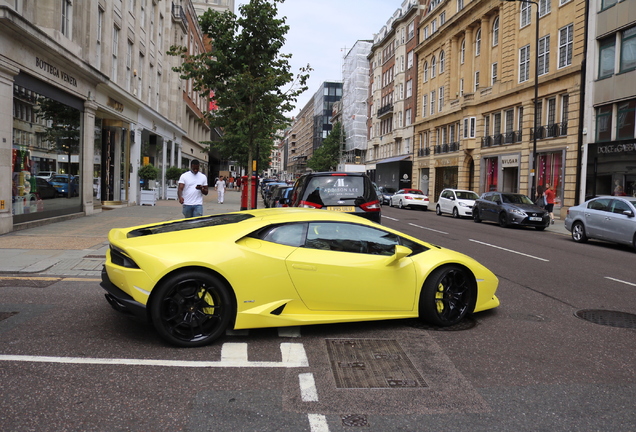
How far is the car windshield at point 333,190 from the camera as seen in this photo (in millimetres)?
10469

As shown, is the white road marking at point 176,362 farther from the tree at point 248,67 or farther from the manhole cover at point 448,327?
the tree at point 248,67

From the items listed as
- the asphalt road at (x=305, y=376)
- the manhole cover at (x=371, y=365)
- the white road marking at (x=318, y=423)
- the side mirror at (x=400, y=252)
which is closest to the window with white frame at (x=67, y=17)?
the asphalt road at (x=305, y=376)

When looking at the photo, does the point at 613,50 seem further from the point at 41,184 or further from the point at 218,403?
the point at 218,403

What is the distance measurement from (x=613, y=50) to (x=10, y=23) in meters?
24.1

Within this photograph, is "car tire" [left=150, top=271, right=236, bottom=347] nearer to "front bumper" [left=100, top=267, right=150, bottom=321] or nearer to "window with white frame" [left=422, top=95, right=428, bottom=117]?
"front bumper" [left=100, top=267, right=150, bottom=321]

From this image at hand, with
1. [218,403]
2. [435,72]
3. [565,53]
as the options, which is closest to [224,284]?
[218,403]

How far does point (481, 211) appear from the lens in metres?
23.5

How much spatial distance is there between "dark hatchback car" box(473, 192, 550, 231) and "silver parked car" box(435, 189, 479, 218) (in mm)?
2970

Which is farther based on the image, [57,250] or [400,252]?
[57,250]

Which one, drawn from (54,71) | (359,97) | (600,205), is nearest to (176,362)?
(54,71)

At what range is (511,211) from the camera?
20734mm

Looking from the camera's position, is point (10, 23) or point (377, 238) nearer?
point (377, 238)

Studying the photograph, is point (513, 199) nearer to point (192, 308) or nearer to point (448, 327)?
point (448, 327)

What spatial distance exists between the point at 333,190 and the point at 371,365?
657cm
